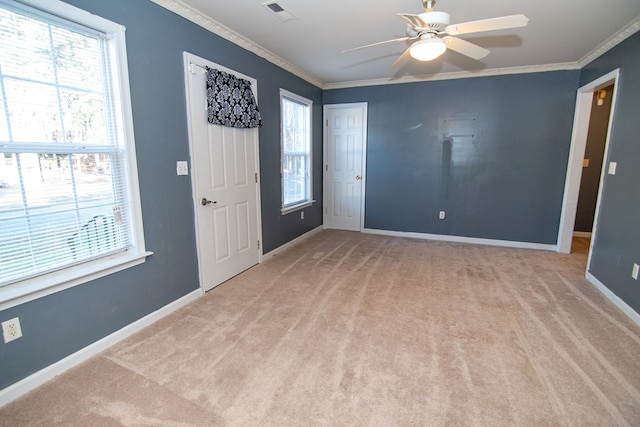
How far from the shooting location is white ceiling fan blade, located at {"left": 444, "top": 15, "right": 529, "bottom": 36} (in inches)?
75.1

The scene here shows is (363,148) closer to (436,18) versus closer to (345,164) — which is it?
(345,164)

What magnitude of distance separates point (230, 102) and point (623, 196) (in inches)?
151

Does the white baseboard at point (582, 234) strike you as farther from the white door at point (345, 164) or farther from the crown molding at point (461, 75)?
the white door at point (345, 164)

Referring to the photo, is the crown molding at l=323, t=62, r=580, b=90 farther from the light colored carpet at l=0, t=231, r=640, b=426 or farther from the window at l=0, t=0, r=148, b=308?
the window at l=0, t=0, r=148, b=308

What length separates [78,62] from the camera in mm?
1922

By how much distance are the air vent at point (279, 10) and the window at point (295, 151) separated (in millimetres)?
1368

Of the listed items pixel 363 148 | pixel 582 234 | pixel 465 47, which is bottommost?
pixel 582 234

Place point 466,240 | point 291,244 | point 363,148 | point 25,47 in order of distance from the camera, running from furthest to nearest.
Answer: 1. point 363,148
2. point 466,240
3. point 291,244
4. point 25,47

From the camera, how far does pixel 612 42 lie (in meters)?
3.17

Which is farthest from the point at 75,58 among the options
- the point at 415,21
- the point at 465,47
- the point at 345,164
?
the point at 345,164

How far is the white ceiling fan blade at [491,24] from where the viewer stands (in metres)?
1.91

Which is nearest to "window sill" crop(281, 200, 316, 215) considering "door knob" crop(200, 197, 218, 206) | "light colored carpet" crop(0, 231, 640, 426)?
"light colored carpet" crop(0, 231, 640, 426)

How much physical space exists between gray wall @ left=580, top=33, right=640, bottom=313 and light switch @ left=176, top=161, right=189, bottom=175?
3.92 m

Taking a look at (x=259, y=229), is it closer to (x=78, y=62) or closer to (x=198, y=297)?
(x=198, y=297)
